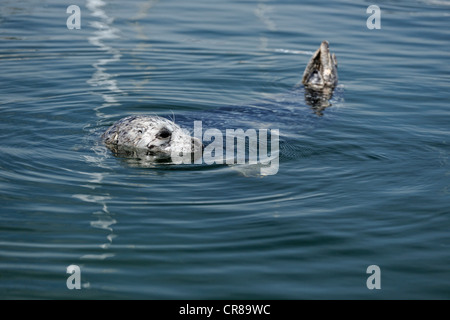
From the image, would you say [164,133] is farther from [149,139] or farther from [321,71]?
[321,71]

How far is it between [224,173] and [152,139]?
1.03 meters

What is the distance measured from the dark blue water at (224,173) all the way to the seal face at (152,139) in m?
0.26

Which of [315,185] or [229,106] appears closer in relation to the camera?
[315,185]

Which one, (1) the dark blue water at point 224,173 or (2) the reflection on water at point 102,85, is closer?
(1) the dark blue water at point 224,173

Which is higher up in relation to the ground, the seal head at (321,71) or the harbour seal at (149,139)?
the seal head at (321,71)

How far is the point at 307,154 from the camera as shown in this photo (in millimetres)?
6707

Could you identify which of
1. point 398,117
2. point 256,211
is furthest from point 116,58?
point 256,211

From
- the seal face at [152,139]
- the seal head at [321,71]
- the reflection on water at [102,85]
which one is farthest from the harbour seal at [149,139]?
the seal head at [321,71]

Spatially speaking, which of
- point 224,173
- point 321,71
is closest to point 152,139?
point 224,173

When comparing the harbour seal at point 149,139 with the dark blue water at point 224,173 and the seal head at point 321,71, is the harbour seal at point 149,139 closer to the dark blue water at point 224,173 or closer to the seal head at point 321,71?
the dark blue water at point 224,173

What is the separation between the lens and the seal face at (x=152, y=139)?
675 centimetres
